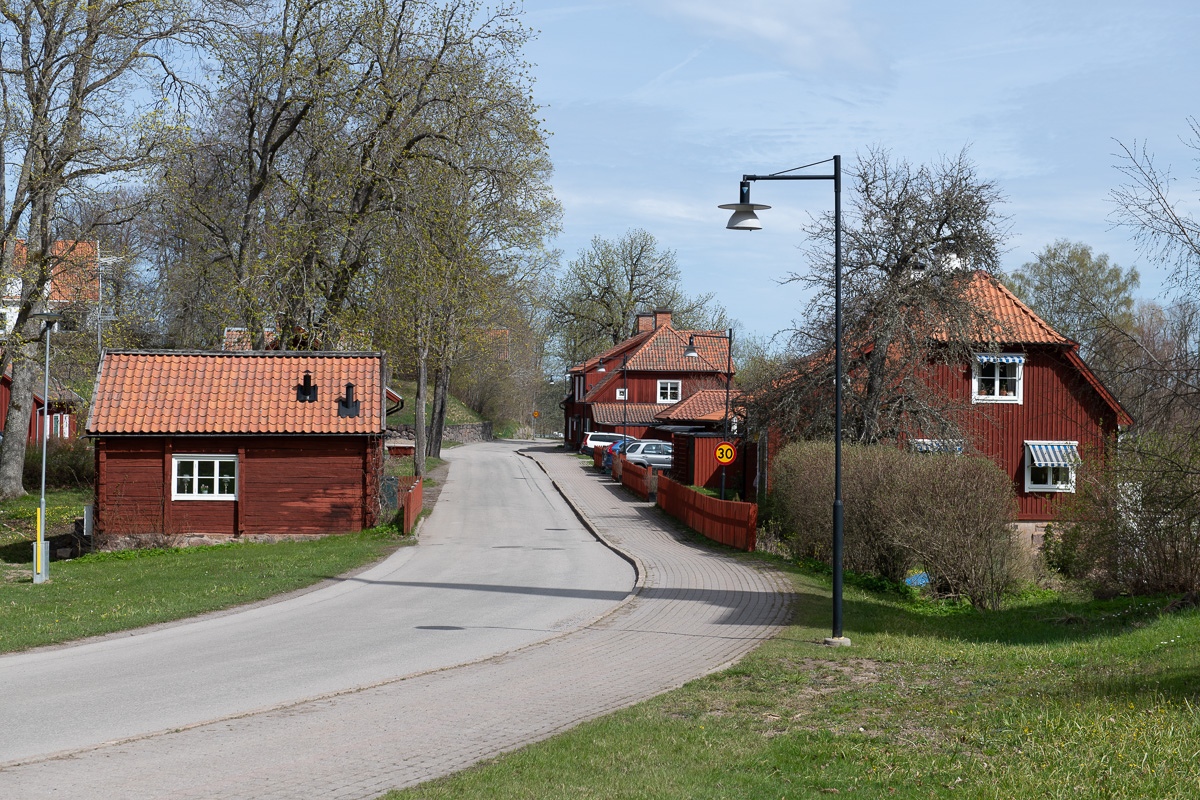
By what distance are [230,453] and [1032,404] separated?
2456cm

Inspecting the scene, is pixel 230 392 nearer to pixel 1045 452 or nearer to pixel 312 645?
pixel 312 645

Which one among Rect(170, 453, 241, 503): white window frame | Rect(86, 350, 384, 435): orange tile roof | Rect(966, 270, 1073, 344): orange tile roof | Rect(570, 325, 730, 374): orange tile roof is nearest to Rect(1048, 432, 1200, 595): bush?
Rect(966, 270, 1073, 344): orange tile roof

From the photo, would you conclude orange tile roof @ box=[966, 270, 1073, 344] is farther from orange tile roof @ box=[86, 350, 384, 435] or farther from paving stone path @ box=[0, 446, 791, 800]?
paving stone path @ box=[0, 446, 791, 800]

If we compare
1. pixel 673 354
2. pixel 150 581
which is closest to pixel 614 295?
pixel 673 354

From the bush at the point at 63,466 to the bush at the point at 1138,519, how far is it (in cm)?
3224

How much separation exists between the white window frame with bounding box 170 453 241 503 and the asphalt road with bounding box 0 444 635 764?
5130 millimetres

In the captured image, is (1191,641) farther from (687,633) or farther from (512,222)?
(512,222)

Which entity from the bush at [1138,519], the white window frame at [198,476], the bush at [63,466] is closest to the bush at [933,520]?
the bush at [1138,519]

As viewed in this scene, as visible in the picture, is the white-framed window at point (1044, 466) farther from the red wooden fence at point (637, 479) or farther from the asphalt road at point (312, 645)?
the asphalt road at point (312, 645)

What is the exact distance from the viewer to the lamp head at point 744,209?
→ 12.7 meters

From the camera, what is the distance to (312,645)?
1231 cm

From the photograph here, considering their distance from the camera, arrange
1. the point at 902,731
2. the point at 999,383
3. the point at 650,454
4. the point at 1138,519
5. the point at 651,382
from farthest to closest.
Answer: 1. the point at 651,382
2. the point at 650,454
3. the point at 999,383
4. the point at 1138,519
5. the point at 902,731

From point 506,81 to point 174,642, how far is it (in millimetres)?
23091

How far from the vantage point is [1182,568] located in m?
16.0
